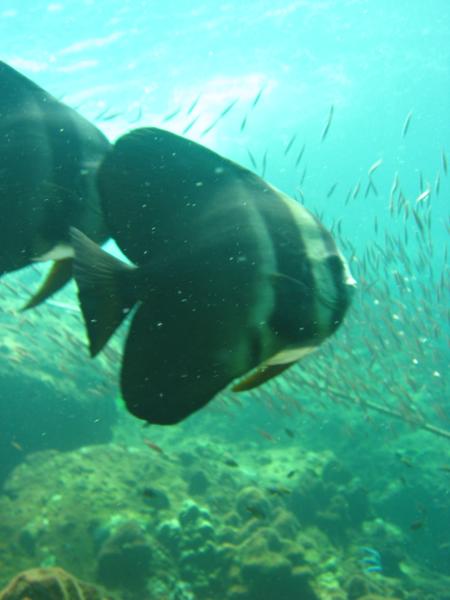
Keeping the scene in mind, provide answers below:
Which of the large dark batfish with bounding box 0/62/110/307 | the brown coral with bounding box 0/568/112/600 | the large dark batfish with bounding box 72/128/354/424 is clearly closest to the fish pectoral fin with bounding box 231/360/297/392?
the large dark batfish with bounding box 72/128/354/424

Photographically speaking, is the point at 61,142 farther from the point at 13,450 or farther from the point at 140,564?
the point at 13,450

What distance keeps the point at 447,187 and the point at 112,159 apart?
289ft

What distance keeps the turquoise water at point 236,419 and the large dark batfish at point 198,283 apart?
3.91ft

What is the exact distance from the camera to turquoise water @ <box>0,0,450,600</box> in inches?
291

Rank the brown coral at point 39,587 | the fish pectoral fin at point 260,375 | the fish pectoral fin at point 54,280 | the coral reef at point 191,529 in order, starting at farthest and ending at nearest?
the coral reef at point 191,529 < the brown coral at point 39,587 < the fish pectoral fin at point 54,280 < the fish pectoral fin at point 260,375

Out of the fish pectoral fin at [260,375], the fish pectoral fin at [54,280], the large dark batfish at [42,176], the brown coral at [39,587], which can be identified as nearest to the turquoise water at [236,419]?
the fish pectoral fin at [54,280]

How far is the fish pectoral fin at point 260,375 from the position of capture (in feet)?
2.59

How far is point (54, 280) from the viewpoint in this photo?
110cm

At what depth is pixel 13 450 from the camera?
10328 millimetres

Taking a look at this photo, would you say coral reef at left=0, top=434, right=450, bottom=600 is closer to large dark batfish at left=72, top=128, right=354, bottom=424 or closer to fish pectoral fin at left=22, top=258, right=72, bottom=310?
fish pectoral fin at left=22, top=258, right=72, bottom=310

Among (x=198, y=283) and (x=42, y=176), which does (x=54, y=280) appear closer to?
(x=42, y=176)

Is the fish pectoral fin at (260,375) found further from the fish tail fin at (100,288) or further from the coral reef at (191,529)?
the coral reef at (191,529)

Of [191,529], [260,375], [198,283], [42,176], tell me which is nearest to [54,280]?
[42,176]

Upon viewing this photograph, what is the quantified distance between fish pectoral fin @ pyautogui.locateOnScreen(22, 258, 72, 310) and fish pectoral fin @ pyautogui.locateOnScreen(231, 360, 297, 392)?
1.72 ft
